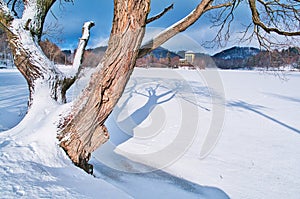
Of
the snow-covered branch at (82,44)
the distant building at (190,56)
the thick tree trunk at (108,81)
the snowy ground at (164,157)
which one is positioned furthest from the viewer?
the distant building at (190,56)

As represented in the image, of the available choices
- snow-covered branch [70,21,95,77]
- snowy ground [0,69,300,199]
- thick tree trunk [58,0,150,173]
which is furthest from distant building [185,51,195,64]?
thick tree trunk [58,0,150,173]

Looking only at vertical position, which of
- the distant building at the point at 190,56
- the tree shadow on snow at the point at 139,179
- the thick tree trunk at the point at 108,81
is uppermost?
the distant building at the point at 190,56

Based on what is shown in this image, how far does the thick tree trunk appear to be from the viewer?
7.87ft

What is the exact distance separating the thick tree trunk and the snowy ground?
25cm

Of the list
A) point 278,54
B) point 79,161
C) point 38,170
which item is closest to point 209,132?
point 278,54

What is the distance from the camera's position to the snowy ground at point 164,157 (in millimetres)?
1876

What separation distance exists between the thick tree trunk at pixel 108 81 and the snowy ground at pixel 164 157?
0.25 m

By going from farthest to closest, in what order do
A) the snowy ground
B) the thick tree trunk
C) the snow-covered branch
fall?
the snow-covered branch < the thick tree trunk < the snowy ground

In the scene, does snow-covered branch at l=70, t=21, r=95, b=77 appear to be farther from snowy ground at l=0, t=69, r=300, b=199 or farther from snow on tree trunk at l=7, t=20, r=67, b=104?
snowy ground at l=0, t=69, r=300, b=199

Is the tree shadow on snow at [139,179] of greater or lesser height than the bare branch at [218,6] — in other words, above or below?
below

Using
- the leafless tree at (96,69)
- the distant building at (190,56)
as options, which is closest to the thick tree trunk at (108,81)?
the leafless tree at (96,69)

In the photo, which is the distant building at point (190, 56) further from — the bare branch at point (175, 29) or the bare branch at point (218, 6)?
the bare branch at point (175, 29)

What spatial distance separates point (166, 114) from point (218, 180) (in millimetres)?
4776

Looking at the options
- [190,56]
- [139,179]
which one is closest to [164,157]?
[139,179]
